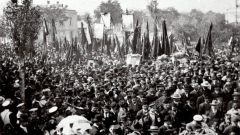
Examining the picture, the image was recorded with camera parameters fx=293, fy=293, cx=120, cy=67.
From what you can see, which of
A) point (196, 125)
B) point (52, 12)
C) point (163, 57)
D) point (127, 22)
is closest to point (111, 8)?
point (52, 12)

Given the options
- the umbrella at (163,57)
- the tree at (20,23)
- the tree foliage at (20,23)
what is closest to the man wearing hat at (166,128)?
the tree at (20,23)

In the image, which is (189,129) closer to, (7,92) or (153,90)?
(153,90)

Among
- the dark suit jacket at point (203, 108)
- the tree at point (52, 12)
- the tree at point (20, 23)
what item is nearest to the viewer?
the dark suit jacket at point (203, 108)

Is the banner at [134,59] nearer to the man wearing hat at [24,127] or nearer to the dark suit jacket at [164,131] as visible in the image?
the dark suit jacket at [164,131]

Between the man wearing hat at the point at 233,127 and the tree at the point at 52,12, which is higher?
the tree at the point at 52,12

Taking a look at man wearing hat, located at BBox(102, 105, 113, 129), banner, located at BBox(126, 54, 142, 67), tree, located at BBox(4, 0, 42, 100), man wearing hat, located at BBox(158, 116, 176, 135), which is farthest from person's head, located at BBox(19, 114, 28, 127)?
banner, located at BBox(126, 54, 142, 67)

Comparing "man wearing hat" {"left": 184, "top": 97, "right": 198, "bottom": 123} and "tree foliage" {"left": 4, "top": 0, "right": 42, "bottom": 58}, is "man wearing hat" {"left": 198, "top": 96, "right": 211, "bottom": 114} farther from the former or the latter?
"tree foliage" {"left": 4, "top": 0, "right": 42, "bottom": 58}

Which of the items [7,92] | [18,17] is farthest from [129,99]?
[18,17]

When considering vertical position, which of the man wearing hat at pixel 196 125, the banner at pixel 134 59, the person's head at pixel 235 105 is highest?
the banner at pixel 134 59

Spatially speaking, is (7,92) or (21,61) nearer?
(7,92)

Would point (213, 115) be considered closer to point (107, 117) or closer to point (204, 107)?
point (204, 107)

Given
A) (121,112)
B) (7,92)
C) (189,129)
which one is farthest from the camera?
(7,92)

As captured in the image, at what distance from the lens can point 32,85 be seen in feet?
42.0

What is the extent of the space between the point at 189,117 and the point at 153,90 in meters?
2.27
